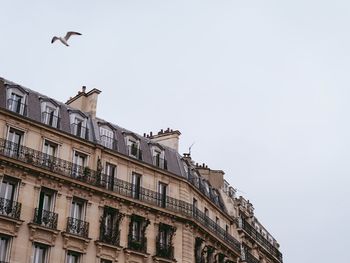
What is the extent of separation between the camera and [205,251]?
115 feet

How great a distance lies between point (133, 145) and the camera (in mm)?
33125

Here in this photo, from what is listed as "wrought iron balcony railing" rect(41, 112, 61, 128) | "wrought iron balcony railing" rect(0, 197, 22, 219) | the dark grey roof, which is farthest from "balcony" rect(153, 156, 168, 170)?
"wrought iron balcony railing" rect(0, 197, 22, 219)

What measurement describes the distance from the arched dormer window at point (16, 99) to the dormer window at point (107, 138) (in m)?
4.51

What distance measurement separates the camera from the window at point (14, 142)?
90.1 feet

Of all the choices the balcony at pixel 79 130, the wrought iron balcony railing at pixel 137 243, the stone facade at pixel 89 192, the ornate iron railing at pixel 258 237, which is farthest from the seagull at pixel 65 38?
the ornate iron railing at pixel 258 237

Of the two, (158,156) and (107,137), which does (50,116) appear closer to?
(107,137)

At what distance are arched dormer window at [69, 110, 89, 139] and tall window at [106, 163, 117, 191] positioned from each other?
1851 millimetres

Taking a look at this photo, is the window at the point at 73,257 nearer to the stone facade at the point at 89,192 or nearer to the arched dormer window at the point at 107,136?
the stone facade at the point at 89,192

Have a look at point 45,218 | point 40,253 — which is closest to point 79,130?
point 45,218

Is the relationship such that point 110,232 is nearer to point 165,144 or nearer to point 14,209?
point 14,209

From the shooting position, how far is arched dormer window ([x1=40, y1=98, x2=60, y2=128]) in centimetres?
2950

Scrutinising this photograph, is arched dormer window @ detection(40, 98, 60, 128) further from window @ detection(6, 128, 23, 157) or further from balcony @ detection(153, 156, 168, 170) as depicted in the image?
balcony @ detection(153, 156, 168, 170)

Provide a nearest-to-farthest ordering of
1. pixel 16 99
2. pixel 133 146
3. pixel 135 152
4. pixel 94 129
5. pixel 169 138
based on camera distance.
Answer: pixel 16 99, pixel 94 129, pixel 135 152, pixel 133 146, pixel 169 138

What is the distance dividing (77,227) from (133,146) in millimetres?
6123
